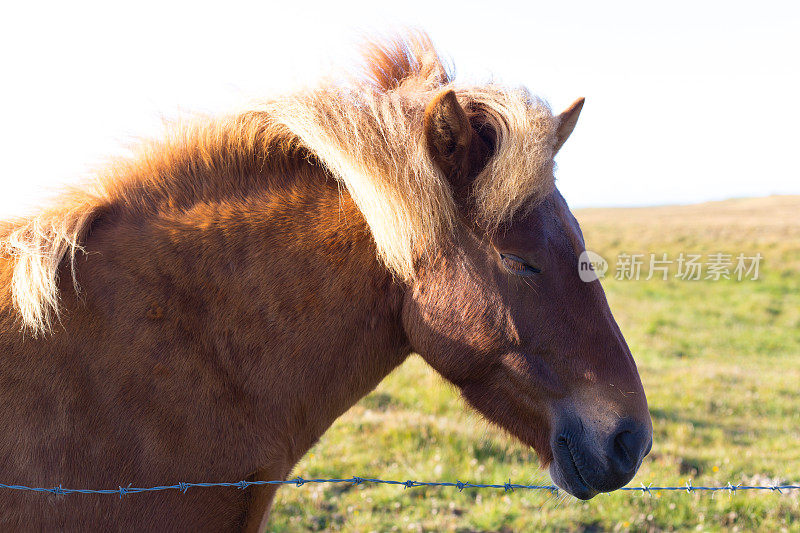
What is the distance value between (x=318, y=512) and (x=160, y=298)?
318 cm

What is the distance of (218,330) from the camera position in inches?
80.9

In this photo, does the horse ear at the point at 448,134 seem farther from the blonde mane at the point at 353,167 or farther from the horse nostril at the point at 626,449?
the horse nostril at the point at 626,449

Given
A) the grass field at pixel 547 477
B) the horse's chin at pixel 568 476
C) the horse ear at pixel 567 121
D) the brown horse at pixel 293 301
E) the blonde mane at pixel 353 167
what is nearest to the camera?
the brown horse at pixel 293 301

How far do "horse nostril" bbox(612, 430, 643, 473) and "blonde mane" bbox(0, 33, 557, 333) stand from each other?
35.0 inches

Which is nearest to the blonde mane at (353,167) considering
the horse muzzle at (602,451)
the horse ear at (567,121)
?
the horse ear at (567,121)

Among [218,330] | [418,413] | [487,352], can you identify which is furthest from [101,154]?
[418,413]

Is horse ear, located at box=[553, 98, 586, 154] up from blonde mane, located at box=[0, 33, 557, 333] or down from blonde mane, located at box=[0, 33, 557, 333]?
down

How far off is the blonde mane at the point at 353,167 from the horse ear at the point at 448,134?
5 centimetres

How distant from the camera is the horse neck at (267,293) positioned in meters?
2.04

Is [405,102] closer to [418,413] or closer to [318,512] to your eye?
[318,512]

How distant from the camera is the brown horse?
196cm

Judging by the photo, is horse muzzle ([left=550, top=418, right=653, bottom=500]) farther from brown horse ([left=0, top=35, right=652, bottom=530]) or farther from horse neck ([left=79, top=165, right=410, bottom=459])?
horse neck ([left=79, top=165, right=410, bottom=459])

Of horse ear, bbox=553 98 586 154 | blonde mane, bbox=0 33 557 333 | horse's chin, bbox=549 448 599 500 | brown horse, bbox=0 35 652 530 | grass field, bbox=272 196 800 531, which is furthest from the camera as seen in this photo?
grass field, bbox=272 196 800 531

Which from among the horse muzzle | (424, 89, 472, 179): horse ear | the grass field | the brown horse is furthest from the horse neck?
the horse muzzle
